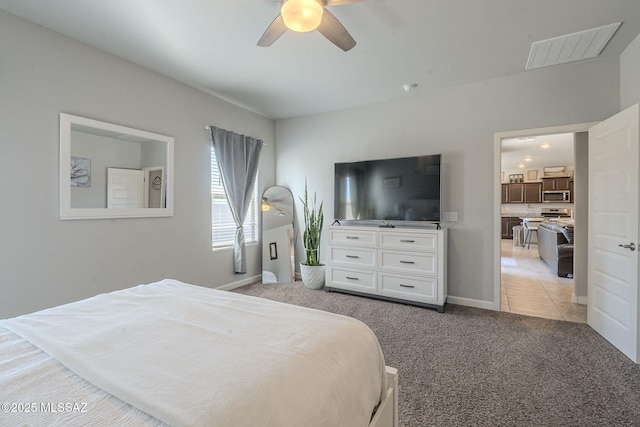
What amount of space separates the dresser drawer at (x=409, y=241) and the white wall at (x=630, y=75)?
2.07m

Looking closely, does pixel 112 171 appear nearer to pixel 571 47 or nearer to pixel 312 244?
pixel 312 244

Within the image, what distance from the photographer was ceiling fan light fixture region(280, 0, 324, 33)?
63.4 inches

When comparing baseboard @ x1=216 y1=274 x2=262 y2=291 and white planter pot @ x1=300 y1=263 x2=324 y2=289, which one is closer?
baseboard @ x1=216 y1=274 x2=262 y2=291

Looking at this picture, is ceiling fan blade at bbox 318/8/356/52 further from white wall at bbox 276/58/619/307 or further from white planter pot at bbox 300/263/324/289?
white planter pot at bbox 300/263/324/289

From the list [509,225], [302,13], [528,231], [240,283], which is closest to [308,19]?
[302,13]

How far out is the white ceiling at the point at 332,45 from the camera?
2.08m

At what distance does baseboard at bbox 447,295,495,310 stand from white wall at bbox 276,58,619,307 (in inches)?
0.4

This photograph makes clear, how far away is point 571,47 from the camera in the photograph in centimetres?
257

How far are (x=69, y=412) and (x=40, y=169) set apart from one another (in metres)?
2.43

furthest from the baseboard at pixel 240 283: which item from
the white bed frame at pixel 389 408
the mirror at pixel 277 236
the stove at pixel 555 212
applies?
the stove at pixel 555 212

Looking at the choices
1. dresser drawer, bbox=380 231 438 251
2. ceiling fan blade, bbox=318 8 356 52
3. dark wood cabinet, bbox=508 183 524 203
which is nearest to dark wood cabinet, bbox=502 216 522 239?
dark wood cabinet, bbox=508 183 524 203

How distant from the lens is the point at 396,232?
3.41 meters

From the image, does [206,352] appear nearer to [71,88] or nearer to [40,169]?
[40,169]

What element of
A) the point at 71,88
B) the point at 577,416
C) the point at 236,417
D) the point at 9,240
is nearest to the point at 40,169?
the point at 9,240
